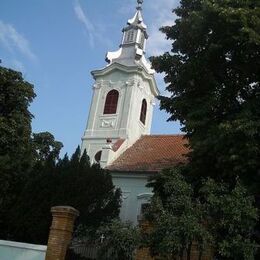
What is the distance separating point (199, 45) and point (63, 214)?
6.91 metres

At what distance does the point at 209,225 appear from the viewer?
12211mm

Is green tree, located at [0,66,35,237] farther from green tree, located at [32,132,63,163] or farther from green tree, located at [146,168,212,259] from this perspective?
green tree, located at [146,168,212,259]

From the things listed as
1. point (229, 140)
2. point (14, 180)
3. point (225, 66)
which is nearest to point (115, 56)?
point (14, 180)

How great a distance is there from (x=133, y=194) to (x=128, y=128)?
20.1 feet

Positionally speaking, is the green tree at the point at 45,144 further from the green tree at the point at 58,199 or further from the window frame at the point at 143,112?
the window frame at the point at 143,112

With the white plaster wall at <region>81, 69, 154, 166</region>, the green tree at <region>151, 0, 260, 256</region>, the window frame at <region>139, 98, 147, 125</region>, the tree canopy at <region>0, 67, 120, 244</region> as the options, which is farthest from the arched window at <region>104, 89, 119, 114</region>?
the green tree at <region>151, 0, 260, 256</region>

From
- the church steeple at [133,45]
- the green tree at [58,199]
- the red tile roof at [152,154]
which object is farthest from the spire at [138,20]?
the green tree at [58,199]

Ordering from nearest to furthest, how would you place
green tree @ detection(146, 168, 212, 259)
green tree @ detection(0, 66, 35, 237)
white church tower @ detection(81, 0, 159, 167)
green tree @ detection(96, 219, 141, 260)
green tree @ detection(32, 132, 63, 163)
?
green tree @ detection(146, 168, 212, 259)
green tree @ detection(96, 219, 141, 260)
green tree @ detection(0, 66, 35, 237)
green tree @ detection(32, 132, 63, 163)
white church tower @ detection(81, 0, 159, 167)

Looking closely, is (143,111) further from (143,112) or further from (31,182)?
(31,182)

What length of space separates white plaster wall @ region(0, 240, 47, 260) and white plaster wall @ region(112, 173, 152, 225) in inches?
446

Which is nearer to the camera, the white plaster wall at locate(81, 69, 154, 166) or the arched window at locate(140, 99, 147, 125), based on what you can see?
the white plaster wall at locate(81, 69, 154, 166)

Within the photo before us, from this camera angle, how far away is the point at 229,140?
1405cm

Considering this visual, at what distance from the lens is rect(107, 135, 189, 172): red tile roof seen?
2752 centimetres

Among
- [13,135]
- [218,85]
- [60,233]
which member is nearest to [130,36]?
[13,135]
